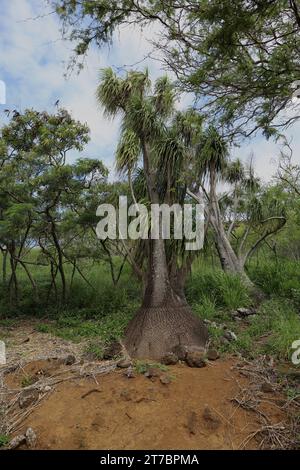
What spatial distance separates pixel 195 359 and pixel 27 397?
7.01ft

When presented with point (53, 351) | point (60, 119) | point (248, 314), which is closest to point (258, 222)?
point (248, 314)

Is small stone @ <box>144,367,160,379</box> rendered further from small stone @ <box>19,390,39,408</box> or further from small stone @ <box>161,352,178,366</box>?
small stone @ <box>19,390,39,408</box>

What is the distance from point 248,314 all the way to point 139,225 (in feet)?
9.94

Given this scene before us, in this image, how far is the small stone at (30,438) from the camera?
3.53 meters

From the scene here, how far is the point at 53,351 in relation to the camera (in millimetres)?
6062

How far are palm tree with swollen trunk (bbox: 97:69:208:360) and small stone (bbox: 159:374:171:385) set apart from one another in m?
1.20

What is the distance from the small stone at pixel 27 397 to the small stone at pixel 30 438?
1.87 ft

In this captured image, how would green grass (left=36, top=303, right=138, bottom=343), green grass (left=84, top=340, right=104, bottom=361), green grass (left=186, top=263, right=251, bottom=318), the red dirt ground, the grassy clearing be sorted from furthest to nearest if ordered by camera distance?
green grass (left=186, top=263, right=251, bottom=318) → green grass (left=36, top=303, right=138, bottom=343) → the grassy clearing → green grass (left=84, top=340, right=104, bottom=361) → the red dirt ground

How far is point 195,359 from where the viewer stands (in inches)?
193

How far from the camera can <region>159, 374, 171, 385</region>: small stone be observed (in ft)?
14.3

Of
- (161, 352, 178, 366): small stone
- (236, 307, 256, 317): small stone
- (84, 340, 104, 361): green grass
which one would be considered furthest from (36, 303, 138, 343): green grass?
(236, 307, 256, 317): small stone

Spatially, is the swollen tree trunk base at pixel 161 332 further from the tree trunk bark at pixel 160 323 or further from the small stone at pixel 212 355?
the small stone at pixel 212 355

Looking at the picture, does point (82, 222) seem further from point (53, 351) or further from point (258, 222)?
point (258, 222)

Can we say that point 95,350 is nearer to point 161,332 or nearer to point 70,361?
point 70,361
